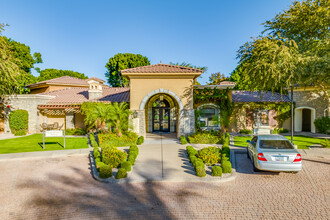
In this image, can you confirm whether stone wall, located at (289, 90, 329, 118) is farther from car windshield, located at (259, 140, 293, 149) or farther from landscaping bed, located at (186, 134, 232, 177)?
car windshield, located at (259, 140, 293, 149)

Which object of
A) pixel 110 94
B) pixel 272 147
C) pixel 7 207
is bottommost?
pixel 7 207

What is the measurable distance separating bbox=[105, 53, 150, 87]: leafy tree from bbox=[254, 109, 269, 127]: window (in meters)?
27.1

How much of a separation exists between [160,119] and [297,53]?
1333cm

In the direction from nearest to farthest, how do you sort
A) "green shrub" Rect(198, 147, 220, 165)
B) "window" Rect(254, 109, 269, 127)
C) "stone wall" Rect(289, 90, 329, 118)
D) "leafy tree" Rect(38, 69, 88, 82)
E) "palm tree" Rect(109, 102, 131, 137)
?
1. "green shrub" Rect(198, 147, 220, 165)
2. "palm tree" Rect(109, 102, 131, 137)
3. "stone wall" Rect(289, 90, 329, 118)
4. "window" Rect(254, 109, 269, 127)
5. "leafy tree" Rect(38, 69, 88, 82)

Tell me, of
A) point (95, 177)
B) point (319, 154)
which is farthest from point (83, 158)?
point (319, 154)

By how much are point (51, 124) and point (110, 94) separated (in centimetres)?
712

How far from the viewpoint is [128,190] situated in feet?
23.8

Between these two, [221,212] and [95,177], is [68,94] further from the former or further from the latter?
[221,212]

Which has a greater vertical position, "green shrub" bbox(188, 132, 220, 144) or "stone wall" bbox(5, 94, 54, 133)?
"stone wall" bbox(5, 94, 54, 133)

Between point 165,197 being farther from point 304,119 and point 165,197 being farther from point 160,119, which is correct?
point 304,119

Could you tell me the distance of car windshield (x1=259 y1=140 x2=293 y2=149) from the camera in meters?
8.58

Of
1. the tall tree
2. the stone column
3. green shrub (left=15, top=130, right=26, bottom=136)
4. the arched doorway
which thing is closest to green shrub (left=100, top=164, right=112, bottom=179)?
the tall tree

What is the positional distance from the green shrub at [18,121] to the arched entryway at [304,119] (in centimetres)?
2914

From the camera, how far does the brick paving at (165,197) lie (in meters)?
5.66
